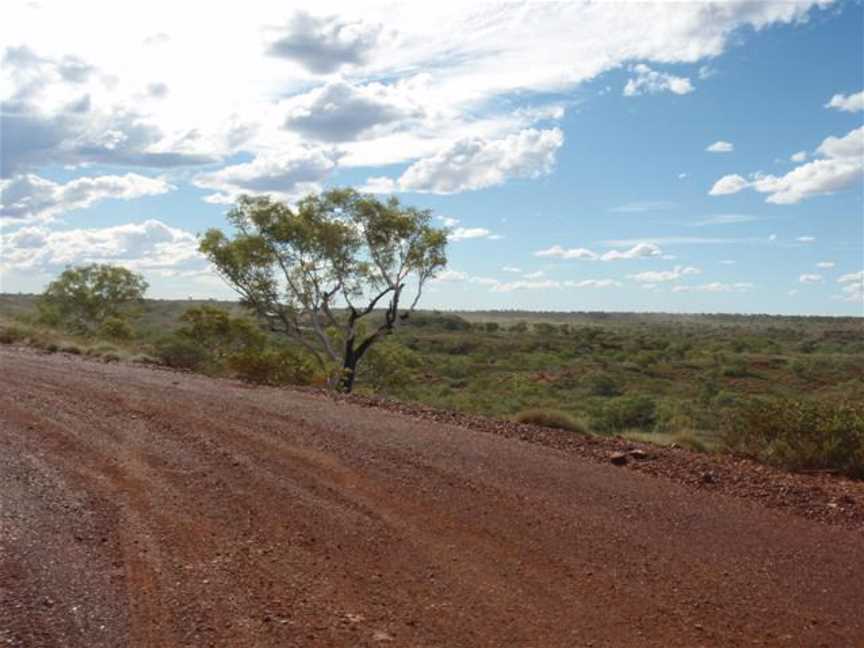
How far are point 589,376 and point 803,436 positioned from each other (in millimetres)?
28613

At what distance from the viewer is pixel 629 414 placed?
23.9 meters

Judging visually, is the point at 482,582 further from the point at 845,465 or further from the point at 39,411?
the point at 39,411

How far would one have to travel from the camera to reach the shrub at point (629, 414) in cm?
2259

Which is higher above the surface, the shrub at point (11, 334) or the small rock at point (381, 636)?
the shrub at point (11, 334)

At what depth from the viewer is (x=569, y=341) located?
6962 centimetres

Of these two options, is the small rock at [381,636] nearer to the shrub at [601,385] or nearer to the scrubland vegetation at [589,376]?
the scrubland vegetation at [589,376]

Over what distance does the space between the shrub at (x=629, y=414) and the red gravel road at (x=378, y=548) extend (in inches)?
508

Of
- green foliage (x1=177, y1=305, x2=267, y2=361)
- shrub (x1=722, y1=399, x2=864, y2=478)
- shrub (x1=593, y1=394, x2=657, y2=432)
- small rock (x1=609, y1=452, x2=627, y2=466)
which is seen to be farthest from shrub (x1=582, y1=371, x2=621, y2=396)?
small rock (x1=609, y1=452, x2=627, y2=466)

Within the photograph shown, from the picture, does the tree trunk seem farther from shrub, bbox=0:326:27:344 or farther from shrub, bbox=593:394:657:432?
shrub, bbox=0:326:27:344

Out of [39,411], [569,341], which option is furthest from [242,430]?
[569,341]

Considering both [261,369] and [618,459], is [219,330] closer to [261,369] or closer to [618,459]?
[261,369]

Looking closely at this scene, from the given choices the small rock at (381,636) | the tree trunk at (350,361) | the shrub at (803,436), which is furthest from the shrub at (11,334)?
the small rock at (381,636)

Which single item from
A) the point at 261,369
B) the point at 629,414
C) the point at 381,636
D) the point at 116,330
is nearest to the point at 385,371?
the point at 629,414

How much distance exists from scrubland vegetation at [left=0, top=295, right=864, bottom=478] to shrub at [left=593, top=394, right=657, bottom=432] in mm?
62
